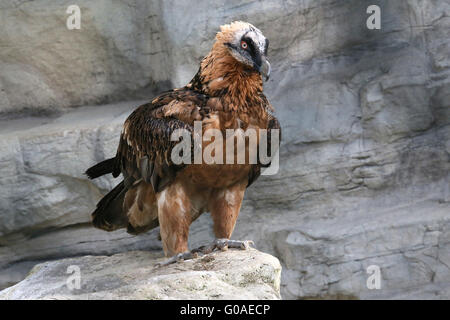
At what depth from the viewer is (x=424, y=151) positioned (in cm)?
569

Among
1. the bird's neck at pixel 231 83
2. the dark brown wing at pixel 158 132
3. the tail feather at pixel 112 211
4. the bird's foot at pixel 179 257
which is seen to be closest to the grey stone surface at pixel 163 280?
the bird's foot at pixel 179 257

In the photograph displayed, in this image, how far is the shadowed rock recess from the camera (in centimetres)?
564

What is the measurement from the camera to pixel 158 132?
4203mm

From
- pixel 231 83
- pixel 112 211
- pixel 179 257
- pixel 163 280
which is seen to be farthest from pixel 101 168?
pixel 163 280

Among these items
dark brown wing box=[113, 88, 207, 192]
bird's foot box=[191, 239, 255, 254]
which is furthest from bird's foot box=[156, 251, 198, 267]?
dark brown wing box=[113, 88, 207, 192]

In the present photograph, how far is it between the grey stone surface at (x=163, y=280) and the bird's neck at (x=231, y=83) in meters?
0.92

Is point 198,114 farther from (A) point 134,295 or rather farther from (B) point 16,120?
(B) point 16,120

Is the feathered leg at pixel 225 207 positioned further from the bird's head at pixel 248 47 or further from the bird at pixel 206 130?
the bird's head at pixel 248 47

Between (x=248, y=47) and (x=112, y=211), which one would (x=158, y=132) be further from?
(x=112, y=211)

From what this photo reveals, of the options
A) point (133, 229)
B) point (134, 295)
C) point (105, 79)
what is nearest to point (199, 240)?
point (133, 229)

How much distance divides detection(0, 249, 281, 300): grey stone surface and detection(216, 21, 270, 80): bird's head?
114 cm

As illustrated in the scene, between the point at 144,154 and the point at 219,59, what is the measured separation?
31.3 inches

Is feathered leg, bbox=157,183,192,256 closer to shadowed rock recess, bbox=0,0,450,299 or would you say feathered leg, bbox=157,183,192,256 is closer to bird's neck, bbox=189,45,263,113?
bird's neck, bbox=189,45,263,113

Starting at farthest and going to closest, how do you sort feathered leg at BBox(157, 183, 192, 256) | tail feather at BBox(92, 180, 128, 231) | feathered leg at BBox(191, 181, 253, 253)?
tail feather at BBox(92, 180, 128, 231) < feathered leg at BBox(191, 181, 253, 253) < feathered leg at BBox(157, 183, 192, 256)
